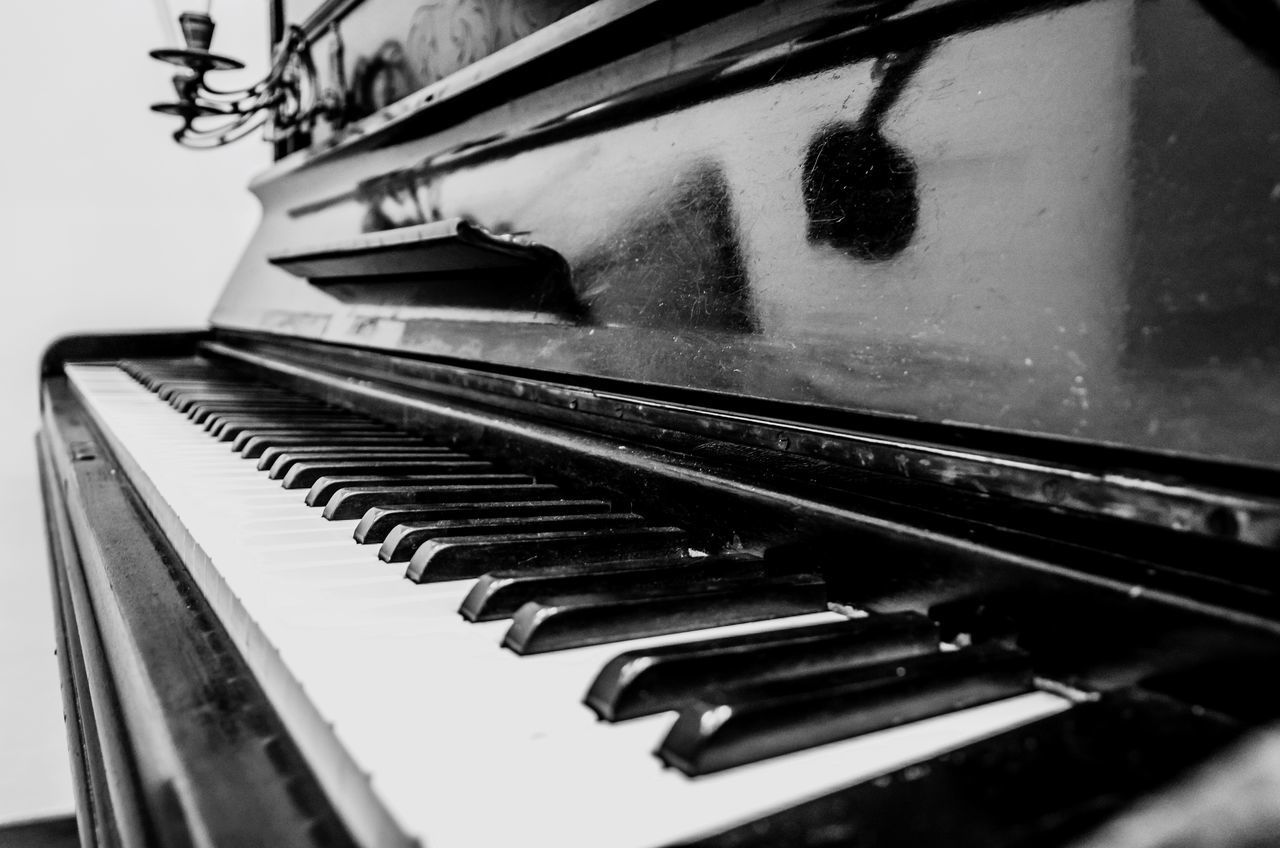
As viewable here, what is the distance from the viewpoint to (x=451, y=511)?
0.91 meters

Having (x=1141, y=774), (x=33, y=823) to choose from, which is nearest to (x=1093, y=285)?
(x=1141, y=774)

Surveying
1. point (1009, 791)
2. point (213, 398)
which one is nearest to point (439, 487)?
point (1009, 791)

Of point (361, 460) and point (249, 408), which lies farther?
point (249, 408)

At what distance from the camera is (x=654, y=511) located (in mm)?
926

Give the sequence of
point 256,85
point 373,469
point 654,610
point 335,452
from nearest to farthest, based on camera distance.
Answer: point 654,610
point 373,469
point 335,452
point 256,85

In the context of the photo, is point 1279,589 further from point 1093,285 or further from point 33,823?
point 33,823

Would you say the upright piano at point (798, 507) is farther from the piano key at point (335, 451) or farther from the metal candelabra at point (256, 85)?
the metal candelabra at point (256, 85)

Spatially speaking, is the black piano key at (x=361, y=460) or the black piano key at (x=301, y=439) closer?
the black piano key at (x=361, y=460)

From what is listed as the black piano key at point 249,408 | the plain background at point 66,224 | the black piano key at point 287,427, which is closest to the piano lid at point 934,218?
the black piano key at point 287,427

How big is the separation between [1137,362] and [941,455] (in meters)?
0.13

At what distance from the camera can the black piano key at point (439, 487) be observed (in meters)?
0.99

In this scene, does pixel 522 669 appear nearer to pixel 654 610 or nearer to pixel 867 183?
pixel 654 610

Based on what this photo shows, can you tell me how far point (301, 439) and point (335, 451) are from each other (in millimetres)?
122

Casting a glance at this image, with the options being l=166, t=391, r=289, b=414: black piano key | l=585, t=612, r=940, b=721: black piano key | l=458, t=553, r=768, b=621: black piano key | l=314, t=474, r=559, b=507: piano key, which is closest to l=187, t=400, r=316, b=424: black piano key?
l=166, t=391, r=289, b=414: black piano key
